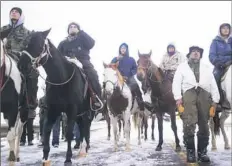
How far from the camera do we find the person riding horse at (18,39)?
8.14 meters

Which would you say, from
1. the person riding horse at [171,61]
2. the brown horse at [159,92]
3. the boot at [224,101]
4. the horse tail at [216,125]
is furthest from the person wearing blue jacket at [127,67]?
the boot at [224,101]

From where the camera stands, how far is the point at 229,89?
9695 millimetres

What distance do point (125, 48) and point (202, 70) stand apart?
5070 millimetres

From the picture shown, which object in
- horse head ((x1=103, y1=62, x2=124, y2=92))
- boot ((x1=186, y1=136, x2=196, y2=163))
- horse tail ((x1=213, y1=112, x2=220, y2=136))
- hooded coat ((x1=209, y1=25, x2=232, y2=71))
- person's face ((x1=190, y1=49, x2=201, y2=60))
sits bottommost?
boot ((x1=186, y1=136, x2=196, y2=163))

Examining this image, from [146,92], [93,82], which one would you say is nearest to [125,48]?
[146,92]

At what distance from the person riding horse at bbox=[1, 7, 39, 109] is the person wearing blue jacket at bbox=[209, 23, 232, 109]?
522 centimetres

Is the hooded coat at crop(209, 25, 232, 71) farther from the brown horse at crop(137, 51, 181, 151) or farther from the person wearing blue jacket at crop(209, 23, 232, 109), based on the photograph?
the brown horse at crop(137, 51, 181, 151)

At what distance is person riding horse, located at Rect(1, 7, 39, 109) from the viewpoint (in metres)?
8.14

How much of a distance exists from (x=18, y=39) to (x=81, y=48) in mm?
1978

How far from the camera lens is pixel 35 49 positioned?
7.27 metres

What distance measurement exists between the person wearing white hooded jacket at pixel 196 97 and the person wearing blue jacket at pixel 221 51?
1.75m

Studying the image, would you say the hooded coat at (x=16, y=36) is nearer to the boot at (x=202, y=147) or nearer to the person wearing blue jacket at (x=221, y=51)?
the boot at (x=202, y=147)

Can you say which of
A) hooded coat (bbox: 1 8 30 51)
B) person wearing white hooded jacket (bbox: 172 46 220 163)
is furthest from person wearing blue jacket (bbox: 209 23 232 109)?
hooded coat (bbox: 1 8 30 51)

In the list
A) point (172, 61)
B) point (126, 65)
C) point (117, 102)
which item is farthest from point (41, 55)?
point (172, 61)
